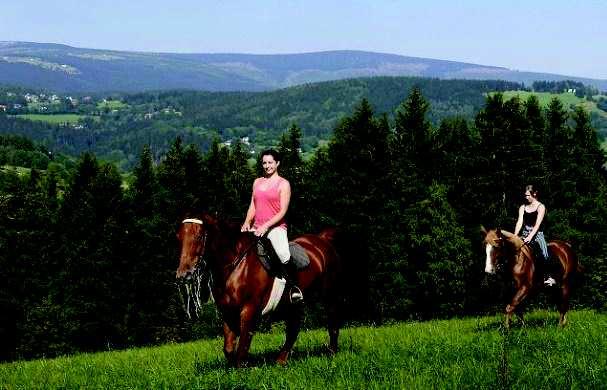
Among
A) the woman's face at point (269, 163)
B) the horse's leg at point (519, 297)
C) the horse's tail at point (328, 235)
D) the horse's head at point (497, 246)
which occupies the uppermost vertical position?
the woman's face at point (269, 163)

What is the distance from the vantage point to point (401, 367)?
356 inches

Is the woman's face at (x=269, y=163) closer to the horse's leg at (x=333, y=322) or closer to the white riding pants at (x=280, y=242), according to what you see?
the white riding pants at (x=280, y=242)

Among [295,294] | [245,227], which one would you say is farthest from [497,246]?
[245,227]

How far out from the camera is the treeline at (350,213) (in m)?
43.5

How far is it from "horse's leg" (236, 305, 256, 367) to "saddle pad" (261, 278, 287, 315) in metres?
0.38

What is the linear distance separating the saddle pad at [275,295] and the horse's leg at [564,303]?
7224 millimetres

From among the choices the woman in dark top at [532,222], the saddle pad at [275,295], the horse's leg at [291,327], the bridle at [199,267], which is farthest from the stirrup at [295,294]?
the woman in dark top at [532,222]

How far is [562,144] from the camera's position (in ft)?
170

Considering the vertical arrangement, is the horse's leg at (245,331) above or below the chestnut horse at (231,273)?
below

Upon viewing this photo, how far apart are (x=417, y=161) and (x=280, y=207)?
40151mm

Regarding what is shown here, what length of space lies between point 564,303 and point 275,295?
869 centimetres

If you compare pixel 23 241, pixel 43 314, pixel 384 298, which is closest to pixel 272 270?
pixel 384 298

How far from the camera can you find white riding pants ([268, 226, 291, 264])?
10.2m

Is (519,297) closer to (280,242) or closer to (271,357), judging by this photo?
(271,357)
